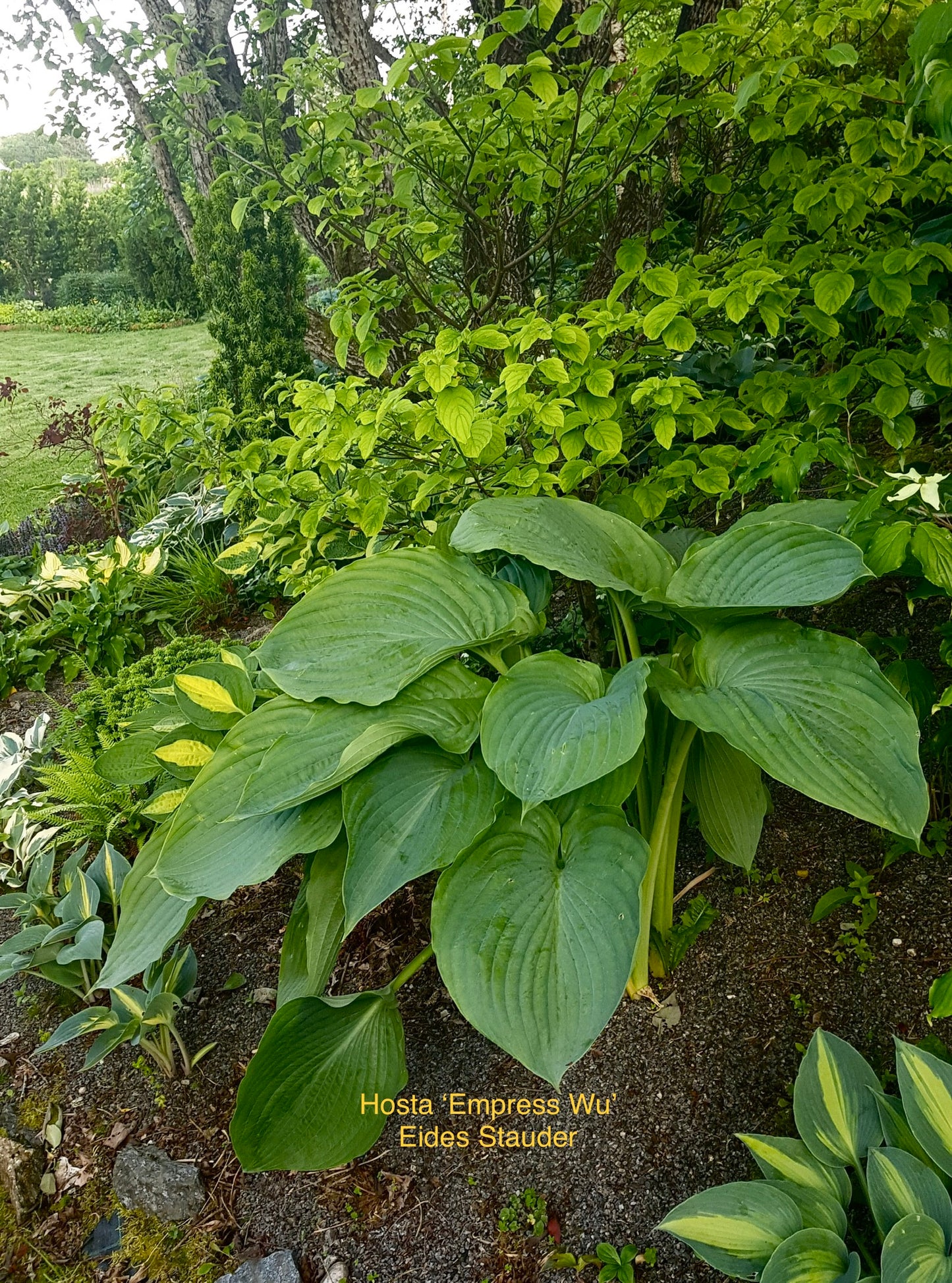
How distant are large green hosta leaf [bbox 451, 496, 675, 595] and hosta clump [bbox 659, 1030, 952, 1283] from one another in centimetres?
70

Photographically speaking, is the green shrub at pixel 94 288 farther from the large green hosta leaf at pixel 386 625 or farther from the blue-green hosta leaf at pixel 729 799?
the blue-green hosta leaf at pixel 729 799

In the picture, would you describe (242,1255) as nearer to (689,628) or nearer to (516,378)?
(689,628)

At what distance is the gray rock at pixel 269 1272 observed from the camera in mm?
1125

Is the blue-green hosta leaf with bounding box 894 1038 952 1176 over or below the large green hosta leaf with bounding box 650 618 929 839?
below

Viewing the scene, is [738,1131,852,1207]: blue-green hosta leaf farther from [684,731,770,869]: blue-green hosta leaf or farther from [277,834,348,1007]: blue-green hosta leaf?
[277,834,348,1007]: blue-green hosta leaf

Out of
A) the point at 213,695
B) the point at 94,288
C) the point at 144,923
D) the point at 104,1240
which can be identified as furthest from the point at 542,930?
the point at 94,288

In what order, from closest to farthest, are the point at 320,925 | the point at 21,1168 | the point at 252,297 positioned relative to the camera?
the point at 320,925, the point at 21,1168, the point at 252,297

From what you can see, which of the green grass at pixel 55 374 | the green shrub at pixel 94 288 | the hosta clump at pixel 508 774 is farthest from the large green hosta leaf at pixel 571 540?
the green shrub at pixel 94 288

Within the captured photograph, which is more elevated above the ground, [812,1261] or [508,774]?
[508,774]

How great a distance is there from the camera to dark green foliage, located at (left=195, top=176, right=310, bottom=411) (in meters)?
3.57

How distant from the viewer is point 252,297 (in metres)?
3.59

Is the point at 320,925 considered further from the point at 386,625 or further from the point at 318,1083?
the point at 386,625

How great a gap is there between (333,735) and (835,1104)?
840 millimetres

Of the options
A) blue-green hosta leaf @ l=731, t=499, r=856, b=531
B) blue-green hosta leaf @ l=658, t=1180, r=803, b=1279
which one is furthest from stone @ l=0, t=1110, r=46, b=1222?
blue-green hosta leaf @ l=731, t=499, r=856, b=531
